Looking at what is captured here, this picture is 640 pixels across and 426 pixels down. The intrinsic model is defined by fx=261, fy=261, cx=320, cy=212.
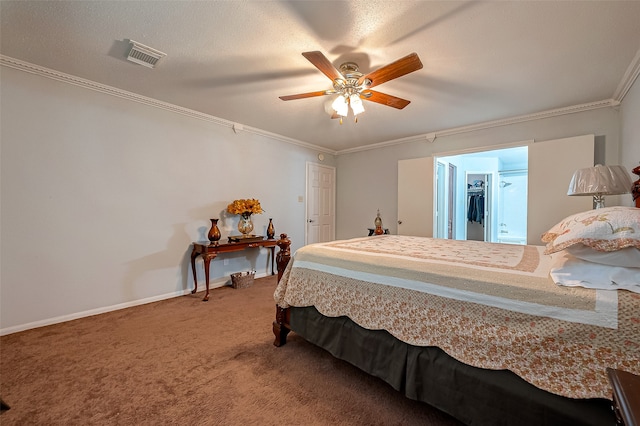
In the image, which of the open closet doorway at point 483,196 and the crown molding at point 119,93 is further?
the open closet doorway at point 483,196

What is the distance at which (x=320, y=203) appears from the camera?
210 inches

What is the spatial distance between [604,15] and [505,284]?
1.94m

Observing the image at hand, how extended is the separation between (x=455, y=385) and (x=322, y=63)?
2.11 metres

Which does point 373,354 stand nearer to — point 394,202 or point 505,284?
point 505,284

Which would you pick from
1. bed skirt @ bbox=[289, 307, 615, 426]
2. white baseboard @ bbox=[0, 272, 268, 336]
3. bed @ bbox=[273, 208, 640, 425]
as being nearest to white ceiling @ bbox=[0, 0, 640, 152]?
bed @ bbox=[273, 208, 640, 425]

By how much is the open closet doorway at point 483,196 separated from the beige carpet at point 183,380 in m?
3.47

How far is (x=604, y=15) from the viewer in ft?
5.53

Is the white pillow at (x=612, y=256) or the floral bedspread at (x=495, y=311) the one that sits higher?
the white pillow at (x=612, y=256)

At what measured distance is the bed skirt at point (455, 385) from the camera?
40.1 inches

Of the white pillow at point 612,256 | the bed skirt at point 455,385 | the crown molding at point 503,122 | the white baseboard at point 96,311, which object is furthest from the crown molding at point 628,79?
the white baseboard at point 96,311

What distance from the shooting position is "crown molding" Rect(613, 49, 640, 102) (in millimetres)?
2176

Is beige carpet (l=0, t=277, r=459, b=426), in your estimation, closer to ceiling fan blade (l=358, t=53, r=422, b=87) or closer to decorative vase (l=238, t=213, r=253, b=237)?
decorative vase (l=238, t=213, r=253, b=237)

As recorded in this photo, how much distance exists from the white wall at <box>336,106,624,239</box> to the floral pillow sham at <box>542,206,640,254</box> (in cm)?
215

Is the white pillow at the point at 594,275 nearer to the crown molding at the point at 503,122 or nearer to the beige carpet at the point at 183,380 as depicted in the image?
the beige carpet at the point at 183,380
